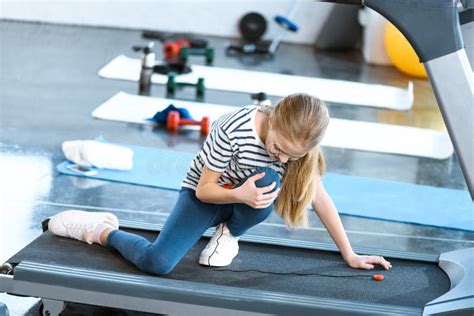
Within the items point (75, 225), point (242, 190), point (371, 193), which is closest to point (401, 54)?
point (371, 193)

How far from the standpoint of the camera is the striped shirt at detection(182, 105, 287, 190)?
3.16 metres

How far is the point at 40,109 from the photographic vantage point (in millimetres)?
5836

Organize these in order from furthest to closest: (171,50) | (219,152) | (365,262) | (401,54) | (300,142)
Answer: (401,54), (171,50), (365,262), (219,152), (300,142)

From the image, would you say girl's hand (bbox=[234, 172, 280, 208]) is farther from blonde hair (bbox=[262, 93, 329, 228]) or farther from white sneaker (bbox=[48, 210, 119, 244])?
white sneaker (bbox=[48, 210, 119, 244])

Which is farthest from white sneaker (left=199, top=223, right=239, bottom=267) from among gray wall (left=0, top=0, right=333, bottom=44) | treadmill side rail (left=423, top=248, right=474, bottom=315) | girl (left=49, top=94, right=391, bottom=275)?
gray wall (left=0, top=0, right=333, bottom=44)

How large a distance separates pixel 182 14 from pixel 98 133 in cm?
356

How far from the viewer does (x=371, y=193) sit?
483 cm

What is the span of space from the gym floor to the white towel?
5.3 inches

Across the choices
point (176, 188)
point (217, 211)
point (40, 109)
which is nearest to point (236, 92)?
point (40, 109)

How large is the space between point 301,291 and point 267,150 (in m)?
0.48

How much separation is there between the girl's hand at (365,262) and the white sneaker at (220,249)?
1.37ft

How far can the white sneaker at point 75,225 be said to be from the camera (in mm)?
3471

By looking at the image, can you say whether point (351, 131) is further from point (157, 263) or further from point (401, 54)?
point (157, 263)

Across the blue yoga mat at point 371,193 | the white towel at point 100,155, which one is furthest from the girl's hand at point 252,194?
the white towel at point 100,155
